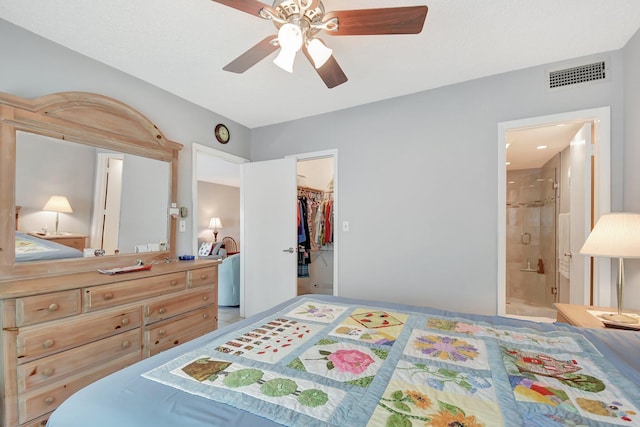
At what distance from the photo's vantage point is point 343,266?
2859 mm

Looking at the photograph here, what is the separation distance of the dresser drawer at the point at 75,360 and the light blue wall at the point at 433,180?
72.0 inches

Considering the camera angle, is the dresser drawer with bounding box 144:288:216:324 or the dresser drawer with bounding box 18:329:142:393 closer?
the dresser drawer with bounding box 18:329:142:393

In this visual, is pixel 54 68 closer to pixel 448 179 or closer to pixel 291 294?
pixel 291 294

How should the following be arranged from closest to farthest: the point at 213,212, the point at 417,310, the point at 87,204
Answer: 1. the point at 417,310
2. the point at 87,204
3. the point at 213,212

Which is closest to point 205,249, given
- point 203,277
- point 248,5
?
point 203,277

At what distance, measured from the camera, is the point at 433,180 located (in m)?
2.48

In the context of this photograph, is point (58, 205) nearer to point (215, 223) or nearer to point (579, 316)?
point (579, 316)

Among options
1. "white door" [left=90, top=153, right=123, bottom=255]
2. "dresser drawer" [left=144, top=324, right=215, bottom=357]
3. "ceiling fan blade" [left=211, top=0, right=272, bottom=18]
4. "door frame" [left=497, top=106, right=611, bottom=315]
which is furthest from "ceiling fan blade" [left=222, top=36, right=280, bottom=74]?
"door frame" [left=497, top=106, right=611, bottom=315]

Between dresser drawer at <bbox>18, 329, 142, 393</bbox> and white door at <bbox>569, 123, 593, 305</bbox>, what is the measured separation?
3.20 metres

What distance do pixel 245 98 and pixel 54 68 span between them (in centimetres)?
134

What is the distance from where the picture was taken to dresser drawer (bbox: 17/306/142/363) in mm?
1354

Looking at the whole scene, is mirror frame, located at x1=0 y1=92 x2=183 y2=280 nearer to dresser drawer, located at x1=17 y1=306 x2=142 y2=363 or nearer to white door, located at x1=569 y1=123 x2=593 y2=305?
dresser drawer, located at x1=17 y1=306 x2=142 y2=363

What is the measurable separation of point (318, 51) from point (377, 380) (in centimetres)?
148

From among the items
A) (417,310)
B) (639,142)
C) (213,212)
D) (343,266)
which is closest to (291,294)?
(343,266)
